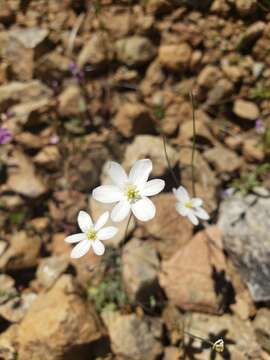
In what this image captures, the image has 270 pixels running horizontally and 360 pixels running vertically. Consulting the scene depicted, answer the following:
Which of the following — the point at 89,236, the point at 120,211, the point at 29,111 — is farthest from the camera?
the point at 29,111

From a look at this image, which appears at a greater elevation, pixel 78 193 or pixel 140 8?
pixel 140 8

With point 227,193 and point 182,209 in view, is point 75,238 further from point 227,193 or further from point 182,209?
point 227,193

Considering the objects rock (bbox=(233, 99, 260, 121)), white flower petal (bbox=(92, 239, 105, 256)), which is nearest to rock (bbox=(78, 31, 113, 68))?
rock (bbox=(233, 99, 260, 121))

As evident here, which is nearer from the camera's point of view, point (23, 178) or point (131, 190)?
point (131, 190)

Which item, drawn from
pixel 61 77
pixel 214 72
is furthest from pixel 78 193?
pixel 214 72

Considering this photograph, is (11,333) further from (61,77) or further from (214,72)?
(214,72)

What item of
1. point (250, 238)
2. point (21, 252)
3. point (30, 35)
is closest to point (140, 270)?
point (250, 238)

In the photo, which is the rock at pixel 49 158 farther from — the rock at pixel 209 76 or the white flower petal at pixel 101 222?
the rock at pixel 209 76
